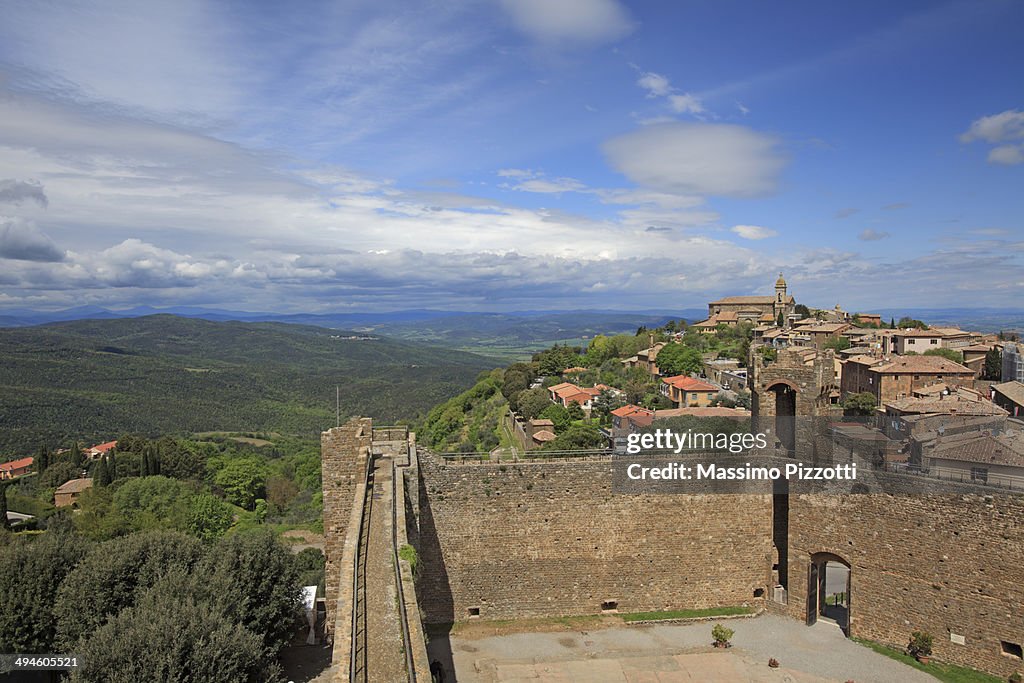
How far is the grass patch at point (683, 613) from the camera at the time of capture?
1595 centimetres

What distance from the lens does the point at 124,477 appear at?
5072 cm

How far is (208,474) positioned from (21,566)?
174 feet

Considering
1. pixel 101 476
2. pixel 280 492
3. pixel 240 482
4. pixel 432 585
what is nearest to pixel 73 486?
pixel 101 476

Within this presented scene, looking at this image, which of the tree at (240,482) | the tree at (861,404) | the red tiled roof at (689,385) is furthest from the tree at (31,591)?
the tree at (240,482)

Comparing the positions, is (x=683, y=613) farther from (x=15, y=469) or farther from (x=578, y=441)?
(x=15, y=469)

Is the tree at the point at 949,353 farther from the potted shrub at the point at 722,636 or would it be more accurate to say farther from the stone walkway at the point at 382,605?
the stone walkway at the point at 382,605

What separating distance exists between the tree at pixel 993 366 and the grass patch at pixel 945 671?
54265mm

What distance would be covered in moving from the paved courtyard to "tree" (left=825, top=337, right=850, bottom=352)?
182 ft

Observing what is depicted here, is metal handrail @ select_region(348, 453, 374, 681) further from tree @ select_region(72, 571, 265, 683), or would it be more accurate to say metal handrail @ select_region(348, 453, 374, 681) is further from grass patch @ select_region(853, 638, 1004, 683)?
grass patch @ select_region(853, 638, 1004, 683)

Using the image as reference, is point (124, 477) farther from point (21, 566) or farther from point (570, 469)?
point (570, 469)

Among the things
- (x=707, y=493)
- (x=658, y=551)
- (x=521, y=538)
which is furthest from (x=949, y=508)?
(x=521, y=538)

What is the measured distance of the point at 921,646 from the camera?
45.2 ft

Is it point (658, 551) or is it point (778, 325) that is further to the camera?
point (778, 325)

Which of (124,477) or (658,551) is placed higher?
(658,551)
